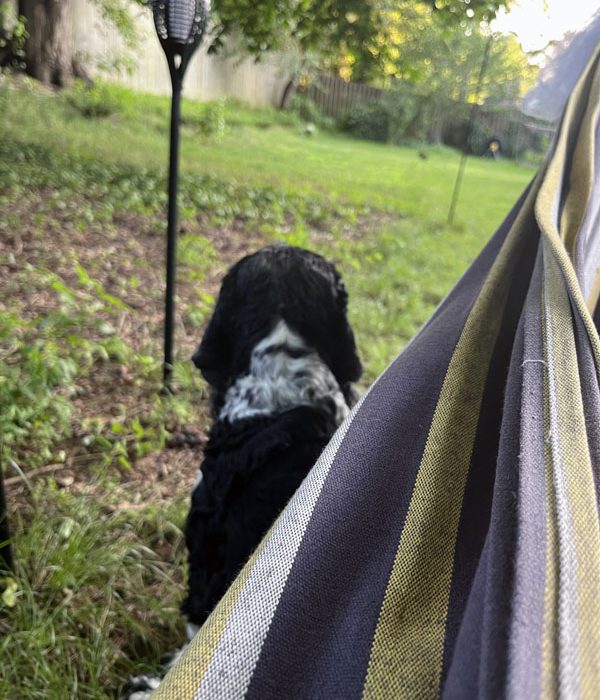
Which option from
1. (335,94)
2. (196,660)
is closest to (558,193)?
(196,660)

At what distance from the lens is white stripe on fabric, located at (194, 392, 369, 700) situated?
565 mm

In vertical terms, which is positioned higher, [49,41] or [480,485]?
[49,41]

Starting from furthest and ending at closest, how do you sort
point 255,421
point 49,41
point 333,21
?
1. point 49,41
2. point 333,21
3. point 255,421

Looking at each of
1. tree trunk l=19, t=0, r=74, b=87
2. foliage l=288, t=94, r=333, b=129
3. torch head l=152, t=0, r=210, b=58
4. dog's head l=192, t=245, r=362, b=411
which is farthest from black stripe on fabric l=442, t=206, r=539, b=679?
foliage l=288, t=94, r=333, b=129

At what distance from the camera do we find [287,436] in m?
1.47

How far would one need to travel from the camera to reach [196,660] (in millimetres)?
582

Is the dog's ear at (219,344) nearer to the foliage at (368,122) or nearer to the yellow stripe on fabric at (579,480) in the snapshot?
the yellow stripe on fabric at (579,480)

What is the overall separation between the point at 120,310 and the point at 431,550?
3.04 meters

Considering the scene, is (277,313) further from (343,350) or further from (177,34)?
(177,34)

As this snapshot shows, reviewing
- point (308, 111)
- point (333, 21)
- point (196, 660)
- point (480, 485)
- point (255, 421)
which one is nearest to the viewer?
point (196, 660)

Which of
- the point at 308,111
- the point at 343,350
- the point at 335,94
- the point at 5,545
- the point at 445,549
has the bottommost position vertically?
the point at 5,545

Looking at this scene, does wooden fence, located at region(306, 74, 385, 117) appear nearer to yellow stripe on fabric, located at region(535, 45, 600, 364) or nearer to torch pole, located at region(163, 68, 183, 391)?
torch pole, located at region(163, 68, 183, 391)

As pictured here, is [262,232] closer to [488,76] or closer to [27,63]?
[488,76]

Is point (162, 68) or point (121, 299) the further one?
point (162, 68)
